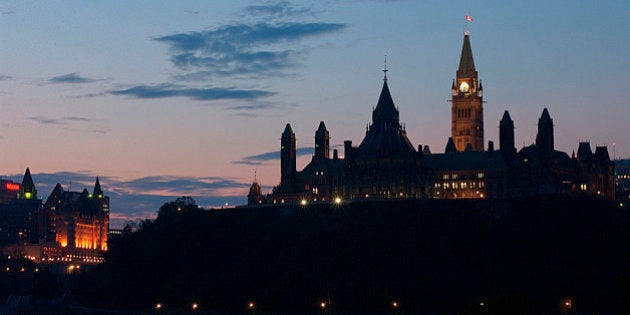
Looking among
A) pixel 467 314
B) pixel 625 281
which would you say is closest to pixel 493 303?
pixel 467 314

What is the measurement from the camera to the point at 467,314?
135375 mm

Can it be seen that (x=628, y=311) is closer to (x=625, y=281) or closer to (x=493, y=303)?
(x=625, y=281)

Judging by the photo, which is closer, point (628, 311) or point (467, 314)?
point (628, 311)

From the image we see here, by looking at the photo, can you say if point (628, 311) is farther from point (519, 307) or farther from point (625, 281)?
point (519, 307)

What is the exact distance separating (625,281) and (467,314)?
18.6 meters

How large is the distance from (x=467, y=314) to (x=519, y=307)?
4811mm

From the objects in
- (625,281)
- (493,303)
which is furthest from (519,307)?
(625,281)

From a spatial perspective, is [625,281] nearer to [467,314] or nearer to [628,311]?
[628,311]

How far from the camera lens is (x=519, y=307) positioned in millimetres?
134250

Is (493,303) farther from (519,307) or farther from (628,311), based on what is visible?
(628,311)

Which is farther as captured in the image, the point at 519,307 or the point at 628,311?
the point at 519,307

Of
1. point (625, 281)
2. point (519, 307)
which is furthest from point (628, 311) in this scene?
point (519, 307)

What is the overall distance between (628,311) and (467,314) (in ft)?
66.3

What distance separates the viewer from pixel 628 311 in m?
119
